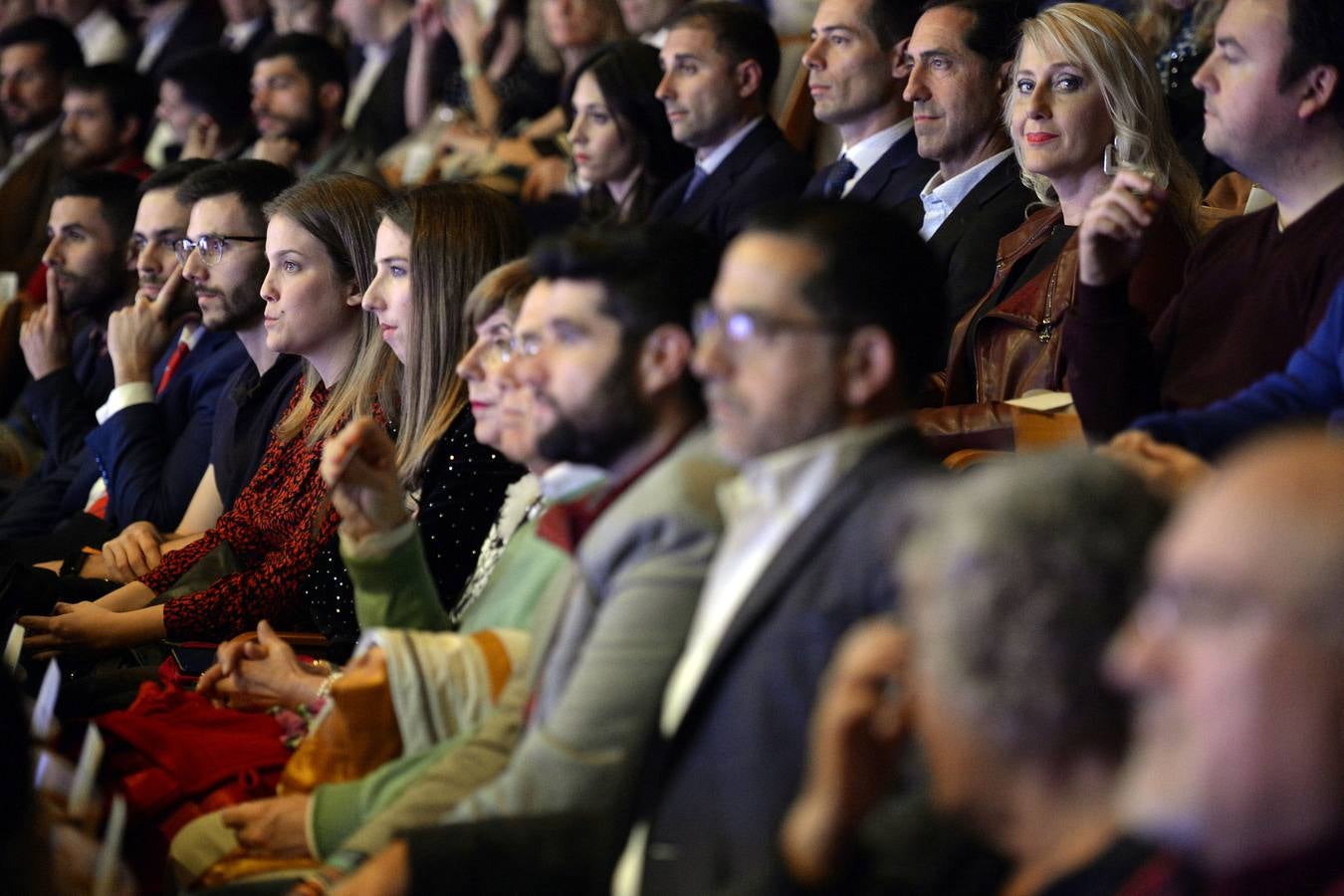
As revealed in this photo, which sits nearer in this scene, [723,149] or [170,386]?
[170,386]

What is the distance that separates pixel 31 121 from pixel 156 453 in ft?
12.4

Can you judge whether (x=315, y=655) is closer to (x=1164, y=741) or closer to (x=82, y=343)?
(x=1164, y=741)

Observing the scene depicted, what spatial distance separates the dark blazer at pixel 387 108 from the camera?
23.0 feet

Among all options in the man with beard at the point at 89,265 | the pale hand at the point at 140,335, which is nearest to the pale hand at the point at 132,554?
the pale hand at the point at 140,335

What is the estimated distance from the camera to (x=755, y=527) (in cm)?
186

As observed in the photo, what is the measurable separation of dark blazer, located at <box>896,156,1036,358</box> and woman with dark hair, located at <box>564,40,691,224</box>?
157 centimetres

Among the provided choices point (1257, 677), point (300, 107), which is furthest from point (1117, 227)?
point (300, 107)

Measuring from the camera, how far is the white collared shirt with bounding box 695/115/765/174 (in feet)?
15.9

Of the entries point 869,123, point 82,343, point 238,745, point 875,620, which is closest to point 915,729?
point 875,620

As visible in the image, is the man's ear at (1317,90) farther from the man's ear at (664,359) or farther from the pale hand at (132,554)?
the pale hand at (132,554)

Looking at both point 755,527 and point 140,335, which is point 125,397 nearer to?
point 140,335

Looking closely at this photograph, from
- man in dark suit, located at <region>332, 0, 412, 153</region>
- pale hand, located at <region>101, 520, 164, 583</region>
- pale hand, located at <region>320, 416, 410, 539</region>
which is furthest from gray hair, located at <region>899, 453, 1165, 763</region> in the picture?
man in dark suit, located at <region>332, 0, 412, 153</region>

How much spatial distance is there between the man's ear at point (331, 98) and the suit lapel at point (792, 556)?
4.72 m

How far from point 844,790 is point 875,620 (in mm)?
236
